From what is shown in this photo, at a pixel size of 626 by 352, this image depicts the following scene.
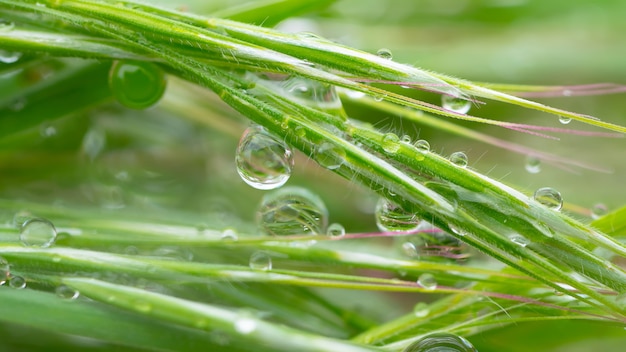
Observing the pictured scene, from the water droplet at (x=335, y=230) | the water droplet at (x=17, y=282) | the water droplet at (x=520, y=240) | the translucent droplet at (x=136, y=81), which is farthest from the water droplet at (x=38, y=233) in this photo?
the water droplet at (x=520, y=240)

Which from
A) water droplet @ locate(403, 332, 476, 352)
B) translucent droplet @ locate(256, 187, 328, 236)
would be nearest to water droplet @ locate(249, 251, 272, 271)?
translucent droplet @ locate(256, 187, 328, 236)

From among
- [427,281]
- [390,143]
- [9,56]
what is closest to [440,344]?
[427,281]

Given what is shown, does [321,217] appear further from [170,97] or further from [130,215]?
[170,97]

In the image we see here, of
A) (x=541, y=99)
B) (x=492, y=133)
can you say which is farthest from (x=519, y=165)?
(x=541, y=99)

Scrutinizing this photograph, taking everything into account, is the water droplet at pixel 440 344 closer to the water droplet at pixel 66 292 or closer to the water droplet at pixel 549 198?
the water droplet at pixel 549 198

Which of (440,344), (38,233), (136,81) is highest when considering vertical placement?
(136,81)

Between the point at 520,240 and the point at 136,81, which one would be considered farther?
the point at 136,81

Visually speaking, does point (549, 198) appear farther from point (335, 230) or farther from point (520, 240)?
point (335, 230)
